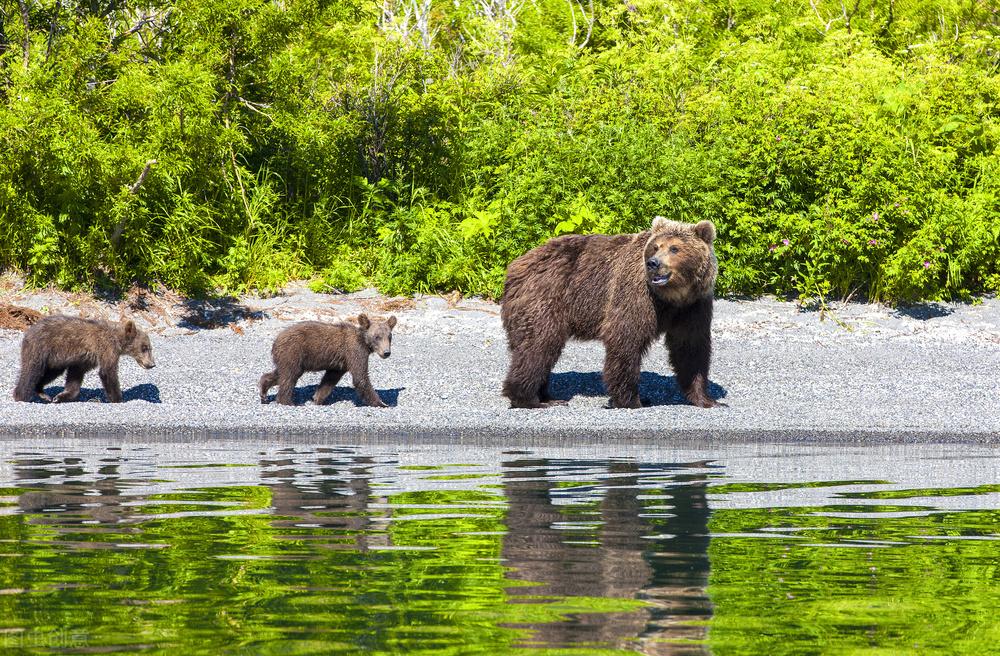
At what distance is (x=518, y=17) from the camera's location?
25.1m

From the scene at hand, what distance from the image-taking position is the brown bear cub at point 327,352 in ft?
40.4

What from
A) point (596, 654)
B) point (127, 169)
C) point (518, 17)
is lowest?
point (596, 654)

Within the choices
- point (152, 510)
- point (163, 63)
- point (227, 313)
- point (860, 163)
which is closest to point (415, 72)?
point (163, 63)

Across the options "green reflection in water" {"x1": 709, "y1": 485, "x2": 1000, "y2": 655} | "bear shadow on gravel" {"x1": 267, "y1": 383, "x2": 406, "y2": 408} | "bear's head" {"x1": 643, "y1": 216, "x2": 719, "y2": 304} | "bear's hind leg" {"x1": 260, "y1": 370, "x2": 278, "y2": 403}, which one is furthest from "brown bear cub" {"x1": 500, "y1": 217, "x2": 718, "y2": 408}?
"green reflection in water" {"x1": 709, "y1": 485, "x2": 1000, "y2": 655}

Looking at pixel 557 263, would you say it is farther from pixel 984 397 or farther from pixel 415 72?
pixel 415 72

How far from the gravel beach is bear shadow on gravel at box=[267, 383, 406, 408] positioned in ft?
0.12

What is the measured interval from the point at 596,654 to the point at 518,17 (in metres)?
21.9

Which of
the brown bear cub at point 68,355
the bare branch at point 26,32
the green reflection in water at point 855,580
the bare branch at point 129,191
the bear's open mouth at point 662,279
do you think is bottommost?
the green reflection in water at point 855,580

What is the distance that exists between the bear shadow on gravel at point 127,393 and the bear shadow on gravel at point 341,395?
40.9 inches

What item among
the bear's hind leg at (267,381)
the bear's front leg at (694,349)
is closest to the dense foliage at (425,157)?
the bear's hind leg at (267,381)

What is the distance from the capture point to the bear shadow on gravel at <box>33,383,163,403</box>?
12727 millimetres

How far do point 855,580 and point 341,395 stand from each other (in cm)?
829

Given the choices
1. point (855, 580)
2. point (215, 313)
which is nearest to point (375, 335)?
point (215, 313)

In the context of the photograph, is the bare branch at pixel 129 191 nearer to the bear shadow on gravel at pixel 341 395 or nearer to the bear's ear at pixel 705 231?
the bear shadow on gravel at pixel 341 395
